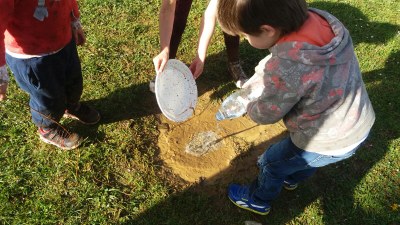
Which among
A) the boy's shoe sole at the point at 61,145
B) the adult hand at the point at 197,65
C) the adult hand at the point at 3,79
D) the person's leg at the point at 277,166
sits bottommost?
the boy's shoe sole at the point at 61,145

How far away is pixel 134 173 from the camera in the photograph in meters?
2.58

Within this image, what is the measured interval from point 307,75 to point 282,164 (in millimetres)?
719

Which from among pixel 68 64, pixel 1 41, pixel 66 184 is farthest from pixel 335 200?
pixel 1 41

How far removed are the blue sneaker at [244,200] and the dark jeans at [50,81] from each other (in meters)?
1.35

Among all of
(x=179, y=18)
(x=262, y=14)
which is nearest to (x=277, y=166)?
(x=262, y=14)

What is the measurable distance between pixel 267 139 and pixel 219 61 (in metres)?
1.02

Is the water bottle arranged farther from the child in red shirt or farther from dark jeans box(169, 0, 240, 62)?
the child in red shirt

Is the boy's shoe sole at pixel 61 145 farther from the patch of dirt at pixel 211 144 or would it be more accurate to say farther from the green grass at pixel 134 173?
the patch of dirt at pixel 211 144

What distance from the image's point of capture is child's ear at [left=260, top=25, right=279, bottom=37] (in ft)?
4.84

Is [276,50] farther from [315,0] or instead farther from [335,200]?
[315,0]

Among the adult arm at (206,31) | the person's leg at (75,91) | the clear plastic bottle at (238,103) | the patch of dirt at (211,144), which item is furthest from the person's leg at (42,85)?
the clear plastic bottle at (238,103)

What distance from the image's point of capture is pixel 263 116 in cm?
171

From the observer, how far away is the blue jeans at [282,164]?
1.88m

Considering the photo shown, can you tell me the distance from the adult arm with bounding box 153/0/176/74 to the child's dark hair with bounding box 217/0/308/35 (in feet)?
2.37
